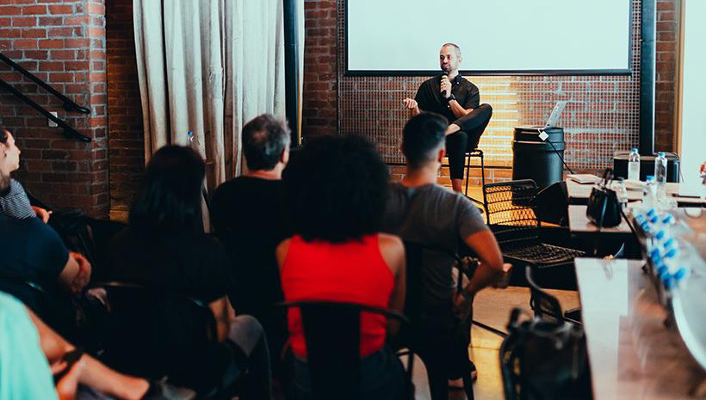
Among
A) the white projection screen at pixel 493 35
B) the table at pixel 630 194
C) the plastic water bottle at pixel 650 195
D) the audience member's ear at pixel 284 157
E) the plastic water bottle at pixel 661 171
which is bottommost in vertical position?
the table at pixel 630 194

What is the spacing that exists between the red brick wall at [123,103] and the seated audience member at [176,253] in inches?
Result: 242

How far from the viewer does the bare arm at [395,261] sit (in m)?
2.17

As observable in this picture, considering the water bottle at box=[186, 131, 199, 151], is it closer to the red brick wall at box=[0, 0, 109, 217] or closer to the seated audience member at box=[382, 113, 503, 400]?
the red brick wall at box=[0, 0, 109, 217]

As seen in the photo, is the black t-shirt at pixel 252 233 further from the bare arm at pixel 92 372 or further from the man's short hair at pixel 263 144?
the bare arm at pixel 92 372

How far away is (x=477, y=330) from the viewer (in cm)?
448

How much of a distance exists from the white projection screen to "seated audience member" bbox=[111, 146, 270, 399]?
5.62m

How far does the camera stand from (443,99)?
689 cm

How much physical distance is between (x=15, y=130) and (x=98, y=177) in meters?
0.72

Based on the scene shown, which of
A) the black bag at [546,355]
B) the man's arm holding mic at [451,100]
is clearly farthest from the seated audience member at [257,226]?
the man's arm holding mic at [451,100]

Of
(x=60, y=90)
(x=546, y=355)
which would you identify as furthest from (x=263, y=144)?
(x=60, y=90)

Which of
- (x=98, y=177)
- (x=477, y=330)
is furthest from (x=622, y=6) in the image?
(x=98, y=177)

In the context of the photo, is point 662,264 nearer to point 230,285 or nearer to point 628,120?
point 230,285

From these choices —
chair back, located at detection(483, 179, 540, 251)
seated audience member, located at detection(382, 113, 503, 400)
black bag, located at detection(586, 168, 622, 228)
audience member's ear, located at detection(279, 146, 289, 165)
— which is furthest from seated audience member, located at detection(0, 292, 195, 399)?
chair back, located at detection(483, 179, 540, 251)

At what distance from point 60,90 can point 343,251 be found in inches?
154
